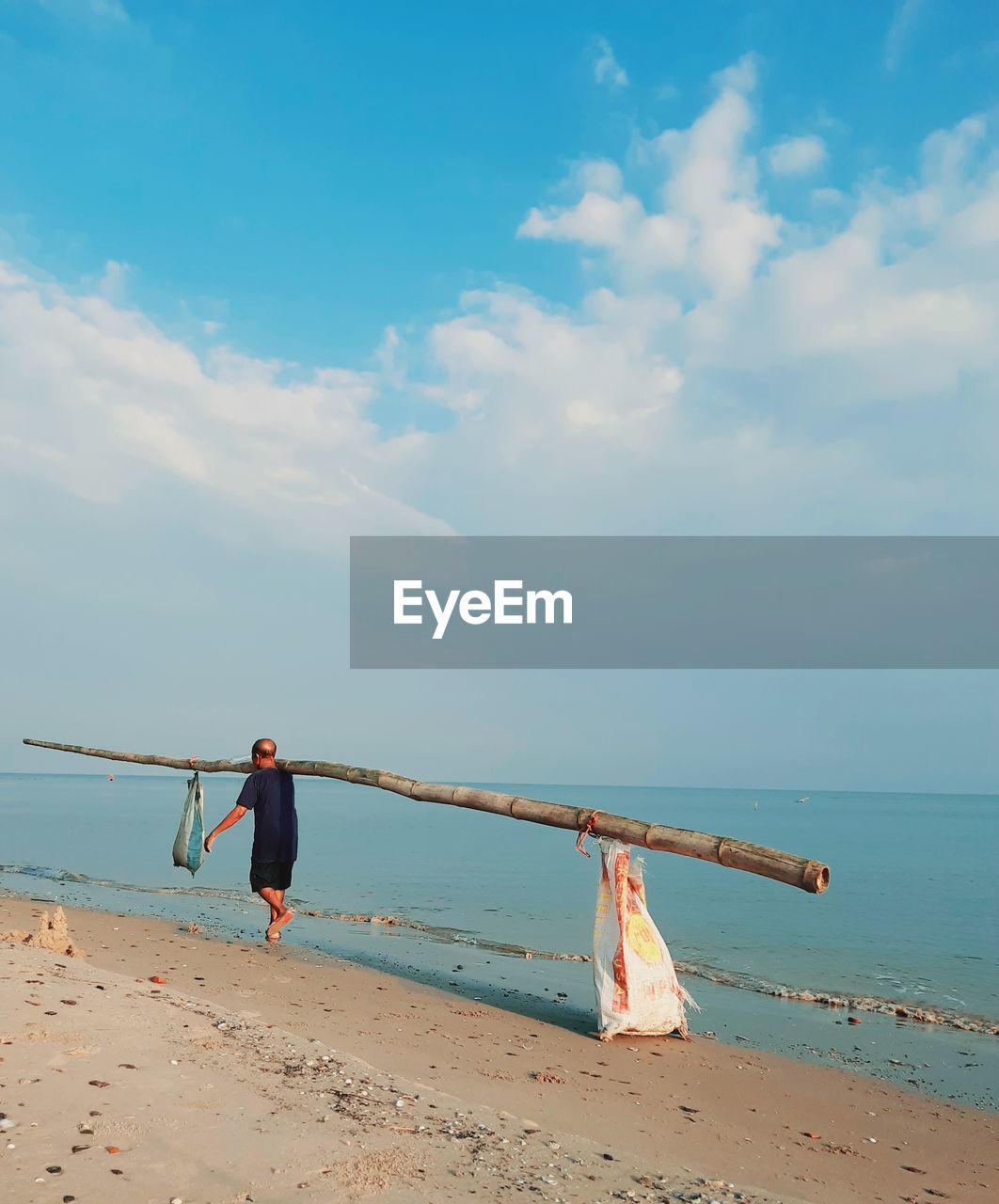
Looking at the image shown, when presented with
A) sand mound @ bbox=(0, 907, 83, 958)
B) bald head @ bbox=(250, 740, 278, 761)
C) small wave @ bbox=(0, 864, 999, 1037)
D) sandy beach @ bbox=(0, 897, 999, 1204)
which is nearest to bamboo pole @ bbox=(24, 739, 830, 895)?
bald head @ bbox=(250, 740, 278, 761)

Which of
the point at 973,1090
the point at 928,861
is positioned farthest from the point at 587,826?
the point at 928,861

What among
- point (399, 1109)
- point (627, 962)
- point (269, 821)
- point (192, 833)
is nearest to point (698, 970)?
point (627, 962)

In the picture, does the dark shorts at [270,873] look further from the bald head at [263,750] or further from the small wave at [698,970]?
the small wave at [698,970]

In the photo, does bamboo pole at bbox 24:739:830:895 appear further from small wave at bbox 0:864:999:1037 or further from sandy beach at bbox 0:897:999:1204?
small wave at bbox 0:864:999:1037

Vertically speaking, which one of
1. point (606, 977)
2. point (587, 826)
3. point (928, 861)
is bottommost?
point (928, 861)

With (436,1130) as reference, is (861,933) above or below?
below

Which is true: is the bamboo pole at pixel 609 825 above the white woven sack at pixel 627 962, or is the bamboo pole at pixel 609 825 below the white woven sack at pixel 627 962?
above

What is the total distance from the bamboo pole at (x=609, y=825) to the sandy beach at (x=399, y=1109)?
160 centimetres

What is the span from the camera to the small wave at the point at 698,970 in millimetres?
10062

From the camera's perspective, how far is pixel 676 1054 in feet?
23.4

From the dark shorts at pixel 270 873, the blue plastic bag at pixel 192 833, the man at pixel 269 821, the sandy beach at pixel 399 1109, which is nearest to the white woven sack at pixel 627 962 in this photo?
the sandy beach at pixel 399 1109

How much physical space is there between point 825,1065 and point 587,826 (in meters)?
2.94

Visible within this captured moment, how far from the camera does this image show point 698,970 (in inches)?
468

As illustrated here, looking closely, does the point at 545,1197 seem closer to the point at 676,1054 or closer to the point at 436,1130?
the point at 436,1130
